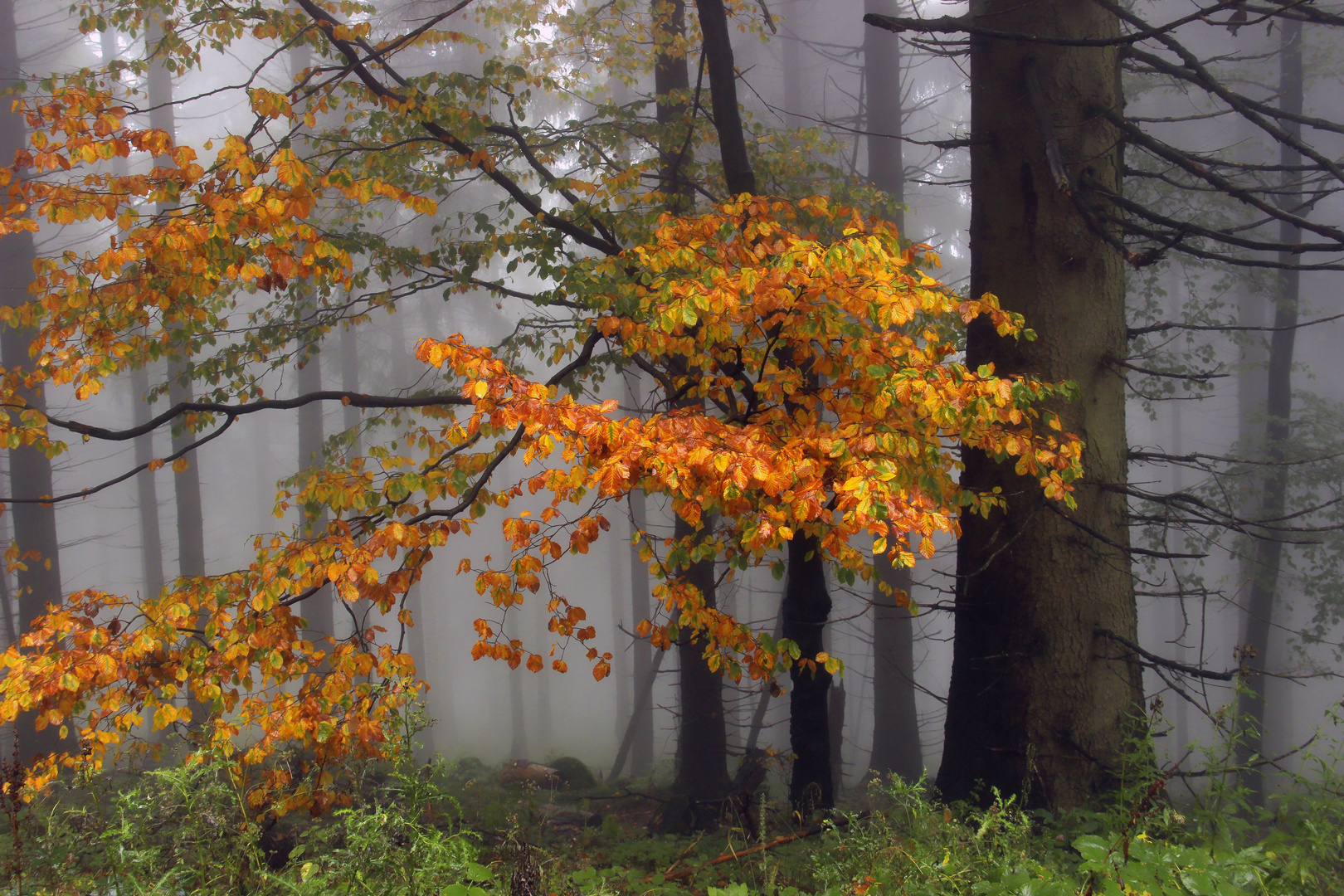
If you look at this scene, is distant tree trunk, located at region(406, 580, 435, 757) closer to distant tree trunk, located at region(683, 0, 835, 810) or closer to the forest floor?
distant tree trunk, located at region(683, 0, 835, 810)

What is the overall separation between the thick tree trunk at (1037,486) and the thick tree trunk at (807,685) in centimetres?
109

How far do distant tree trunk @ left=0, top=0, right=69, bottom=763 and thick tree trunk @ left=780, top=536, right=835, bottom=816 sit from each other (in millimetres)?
9295

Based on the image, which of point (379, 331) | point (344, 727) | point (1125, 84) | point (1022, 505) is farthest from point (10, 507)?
point (1125, 84)

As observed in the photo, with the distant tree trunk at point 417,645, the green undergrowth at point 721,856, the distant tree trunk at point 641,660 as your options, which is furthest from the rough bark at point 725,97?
the distant tree trunk at point 417,645

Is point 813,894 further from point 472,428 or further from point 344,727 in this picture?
point 472,428

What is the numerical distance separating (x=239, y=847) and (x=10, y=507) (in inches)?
439

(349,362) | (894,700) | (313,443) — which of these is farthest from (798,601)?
(349,362)

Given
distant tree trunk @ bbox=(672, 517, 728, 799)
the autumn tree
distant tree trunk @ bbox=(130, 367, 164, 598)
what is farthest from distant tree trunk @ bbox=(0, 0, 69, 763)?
distant tree trunk @ bbox=(672, 517, 728, 799)

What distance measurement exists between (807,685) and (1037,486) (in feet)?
7.89

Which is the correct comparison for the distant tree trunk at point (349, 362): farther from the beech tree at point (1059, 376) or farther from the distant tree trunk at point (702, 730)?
the beech tree at point (1059, 376)

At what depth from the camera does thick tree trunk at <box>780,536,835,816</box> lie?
525 cm

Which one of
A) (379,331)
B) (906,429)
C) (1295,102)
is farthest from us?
(379,331)

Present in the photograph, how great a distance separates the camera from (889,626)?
9.86 m

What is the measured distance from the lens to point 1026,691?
4.11 meters
